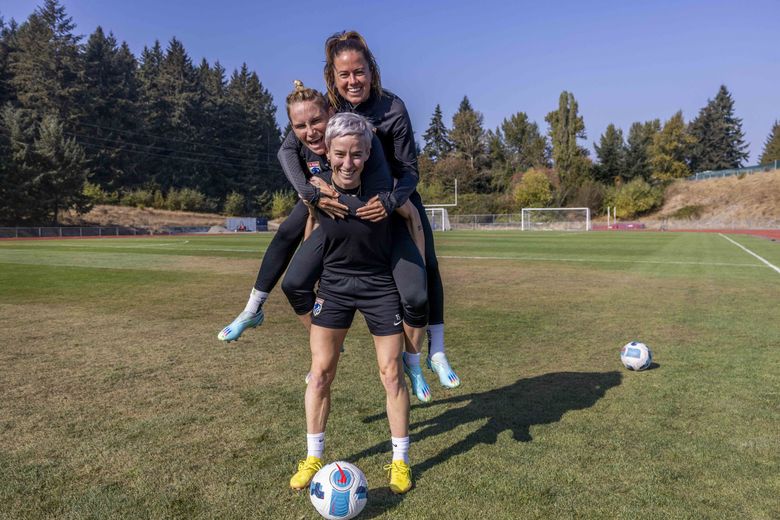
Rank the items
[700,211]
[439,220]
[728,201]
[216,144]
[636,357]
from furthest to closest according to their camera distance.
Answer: [216,144] < [728,201] < [700,211] < [439,220] < [636,357]

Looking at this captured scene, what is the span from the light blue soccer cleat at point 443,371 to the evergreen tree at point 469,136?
99.5 metres

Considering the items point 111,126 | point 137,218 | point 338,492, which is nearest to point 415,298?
point 338,492

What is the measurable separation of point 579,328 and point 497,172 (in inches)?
3628

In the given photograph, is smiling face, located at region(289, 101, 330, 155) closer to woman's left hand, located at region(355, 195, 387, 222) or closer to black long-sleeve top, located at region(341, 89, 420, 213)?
black long-sleeve top, located at region(341, 89, 420, 213)

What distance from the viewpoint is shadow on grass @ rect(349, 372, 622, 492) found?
13.7ft

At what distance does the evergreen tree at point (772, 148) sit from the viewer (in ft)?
349

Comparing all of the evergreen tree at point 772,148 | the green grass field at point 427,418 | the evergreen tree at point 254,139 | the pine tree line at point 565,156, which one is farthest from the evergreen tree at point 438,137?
the green grass field at point 427,418

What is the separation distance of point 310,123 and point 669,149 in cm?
10429

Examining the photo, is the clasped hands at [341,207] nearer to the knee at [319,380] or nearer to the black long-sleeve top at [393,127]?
the black long-sleeve top at [393,127]

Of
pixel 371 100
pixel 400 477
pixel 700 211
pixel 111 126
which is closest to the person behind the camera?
pixel 400 477

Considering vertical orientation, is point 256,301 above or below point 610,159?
below

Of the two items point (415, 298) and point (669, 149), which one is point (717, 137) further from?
point (415, 298)

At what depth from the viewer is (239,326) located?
14.7ft

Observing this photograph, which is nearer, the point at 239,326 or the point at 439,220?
the point at 239,326
